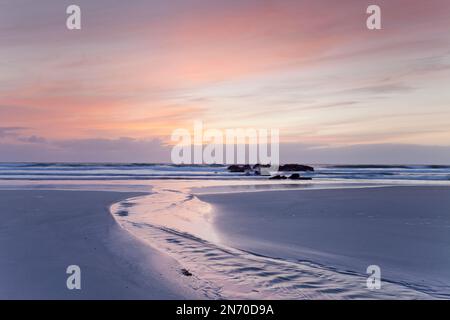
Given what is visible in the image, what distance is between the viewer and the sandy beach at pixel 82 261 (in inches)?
159

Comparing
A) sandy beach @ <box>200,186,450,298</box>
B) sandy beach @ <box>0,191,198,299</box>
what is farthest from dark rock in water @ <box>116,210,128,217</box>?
sandy beach @ <box>200,186,450,298</box>

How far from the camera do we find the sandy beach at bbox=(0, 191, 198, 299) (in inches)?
159

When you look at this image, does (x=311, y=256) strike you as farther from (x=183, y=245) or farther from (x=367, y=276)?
(x=183, y=245)

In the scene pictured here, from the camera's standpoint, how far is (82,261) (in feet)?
16.8

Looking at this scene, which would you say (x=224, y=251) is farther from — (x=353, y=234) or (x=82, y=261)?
(x=353, y=234)

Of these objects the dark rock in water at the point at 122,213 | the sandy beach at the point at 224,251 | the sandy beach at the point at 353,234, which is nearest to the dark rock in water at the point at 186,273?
the sandy beach at the point at 224,251

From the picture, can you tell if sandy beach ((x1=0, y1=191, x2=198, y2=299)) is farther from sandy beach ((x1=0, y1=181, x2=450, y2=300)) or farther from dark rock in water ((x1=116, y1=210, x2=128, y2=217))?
dark rock in water ((x1=116, y1=210, x2=128, y2=217))

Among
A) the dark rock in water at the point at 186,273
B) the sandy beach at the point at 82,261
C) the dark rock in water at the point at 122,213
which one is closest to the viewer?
the sandy beach at the point at 82,261

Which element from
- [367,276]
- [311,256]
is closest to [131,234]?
[311,256]

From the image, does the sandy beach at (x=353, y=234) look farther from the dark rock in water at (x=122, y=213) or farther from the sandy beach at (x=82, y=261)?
the dark rock in water at (x=122, y=213)

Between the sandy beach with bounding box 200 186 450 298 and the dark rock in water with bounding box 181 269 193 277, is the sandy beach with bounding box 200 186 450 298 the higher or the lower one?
the lower one

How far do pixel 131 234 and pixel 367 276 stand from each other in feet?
12.2

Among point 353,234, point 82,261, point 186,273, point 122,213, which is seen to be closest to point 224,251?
point 186,273
